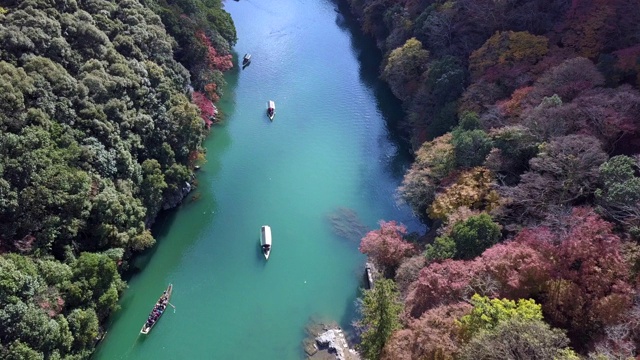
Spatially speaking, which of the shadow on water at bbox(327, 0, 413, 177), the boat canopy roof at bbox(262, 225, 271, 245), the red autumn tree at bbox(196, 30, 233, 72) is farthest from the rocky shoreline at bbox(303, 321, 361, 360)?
the red autumn tree at bbox(196, 30, 233, 72)

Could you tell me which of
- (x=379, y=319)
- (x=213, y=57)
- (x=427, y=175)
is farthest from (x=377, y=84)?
(x=379, y=319)

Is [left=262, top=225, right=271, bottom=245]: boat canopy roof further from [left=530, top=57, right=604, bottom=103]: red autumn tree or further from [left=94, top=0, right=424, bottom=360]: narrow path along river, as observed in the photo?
[left=530, top=57, right=604, bottom=103]: red autumn tree

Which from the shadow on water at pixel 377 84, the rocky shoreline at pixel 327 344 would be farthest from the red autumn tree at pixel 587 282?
the shadow on water at pixel 377 84

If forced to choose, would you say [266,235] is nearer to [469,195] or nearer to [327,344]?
[327,344]

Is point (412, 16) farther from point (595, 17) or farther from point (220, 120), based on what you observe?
point (220, 120)

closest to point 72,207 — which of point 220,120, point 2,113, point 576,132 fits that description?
point 2,113
